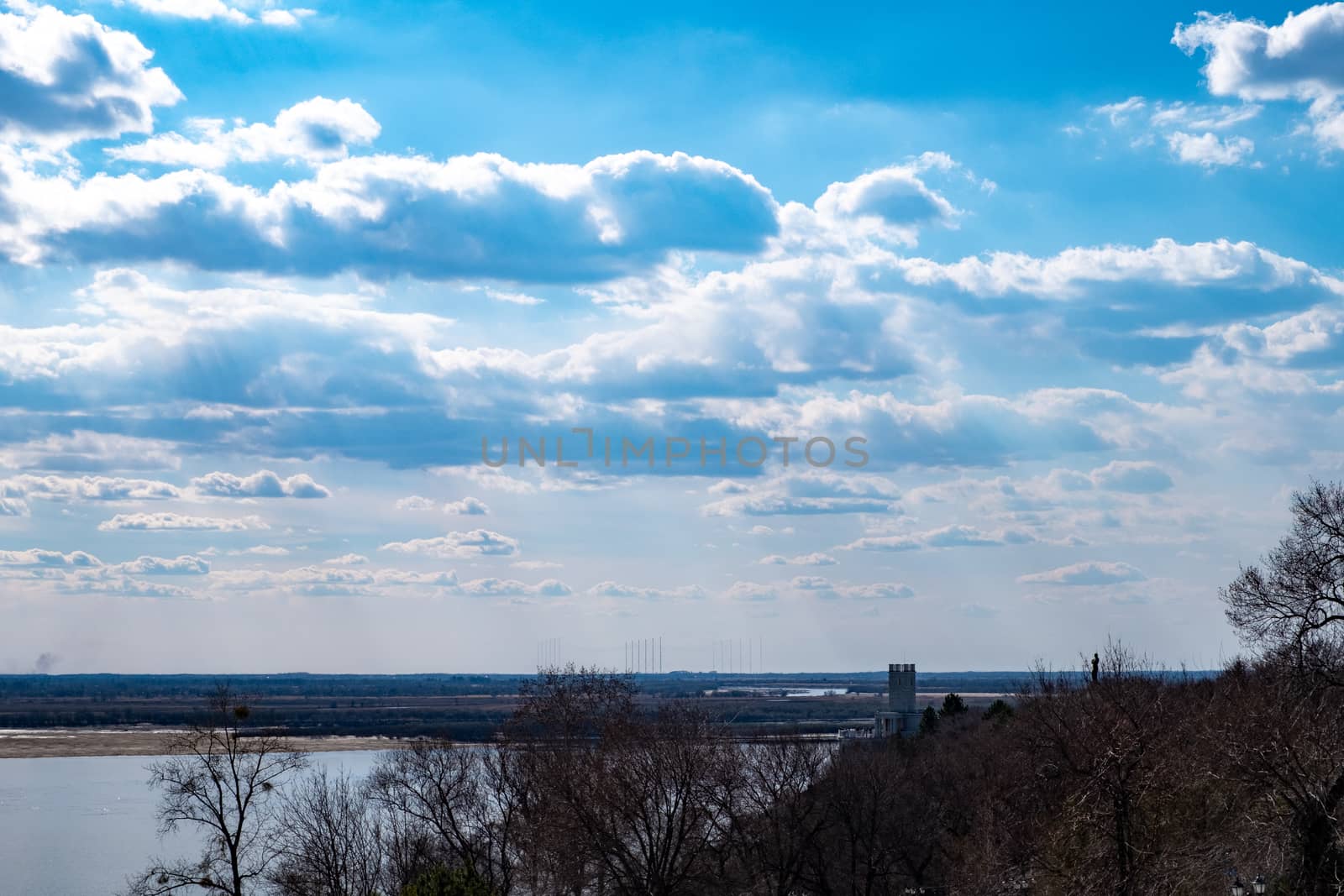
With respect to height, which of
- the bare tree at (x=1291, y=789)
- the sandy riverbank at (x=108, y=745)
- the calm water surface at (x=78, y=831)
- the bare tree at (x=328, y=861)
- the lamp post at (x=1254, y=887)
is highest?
the bare tree at (x=1291, y=789)

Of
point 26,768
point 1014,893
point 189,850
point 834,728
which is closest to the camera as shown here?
point 1014,893

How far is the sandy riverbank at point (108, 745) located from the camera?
17025 centimetres

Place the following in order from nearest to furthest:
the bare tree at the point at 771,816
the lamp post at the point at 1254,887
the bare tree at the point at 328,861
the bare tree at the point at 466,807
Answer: the lamp post at the point at 1254,887, the bare tree at the point at 328,861, the bare tree at the point at 466,807, the bare tree at the point at 771,816

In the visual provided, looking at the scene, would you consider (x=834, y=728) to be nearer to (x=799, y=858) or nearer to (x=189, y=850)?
(x=189, y=850)

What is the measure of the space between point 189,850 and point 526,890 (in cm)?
3766

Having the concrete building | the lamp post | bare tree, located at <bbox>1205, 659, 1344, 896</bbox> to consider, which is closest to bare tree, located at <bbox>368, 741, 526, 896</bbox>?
the lamp post

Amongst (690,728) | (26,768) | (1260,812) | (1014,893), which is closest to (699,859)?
(690,728)

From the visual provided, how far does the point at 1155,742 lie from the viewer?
3394 cm

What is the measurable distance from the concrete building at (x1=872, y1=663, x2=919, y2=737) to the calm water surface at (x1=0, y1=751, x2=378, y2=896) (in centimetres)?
4739

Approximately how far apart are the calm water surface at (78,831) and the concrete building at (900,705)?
47386 millimetres

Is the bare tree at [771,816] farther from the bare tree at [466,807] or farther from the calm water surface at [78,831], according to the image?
Result: the calm water surface at [78,831]

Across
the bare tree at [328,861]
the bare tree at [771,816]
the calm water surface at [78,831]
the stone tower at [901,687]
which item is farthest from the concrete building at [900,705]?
the bare tree at [328,861]

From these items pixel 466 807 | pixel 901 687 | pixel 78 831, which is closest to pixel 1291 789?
pixel 466 807

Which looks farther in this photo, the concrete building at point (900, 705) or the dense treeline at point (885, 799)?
the concrete building at point (900, 705)
